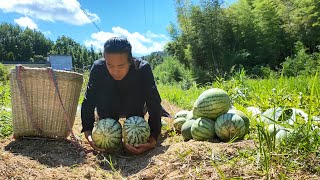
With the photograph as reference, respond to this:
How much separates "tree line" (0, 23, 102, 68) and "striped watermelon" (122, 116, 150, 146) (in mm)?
85856

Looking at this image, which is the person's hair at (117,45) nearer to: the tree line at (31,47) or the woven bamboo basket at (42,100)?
the woven bamboo basket at (42,100)

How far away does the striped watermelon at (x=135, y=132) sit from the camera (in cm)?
340

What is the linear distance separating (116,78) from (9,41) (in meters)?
105

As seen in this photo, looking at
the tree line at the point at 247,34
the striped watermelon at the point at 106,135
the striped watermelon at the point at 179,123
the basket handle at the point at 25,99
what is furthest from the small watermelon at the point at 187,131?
the tree line at the point at 247,34

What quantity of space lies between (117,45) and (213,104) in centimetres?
113

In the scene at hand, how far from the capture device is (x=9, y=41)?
98.5 meters

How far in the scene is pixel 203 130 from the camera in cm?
338

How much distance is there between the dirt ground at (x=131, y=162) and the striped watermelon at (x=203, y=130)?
329 mm

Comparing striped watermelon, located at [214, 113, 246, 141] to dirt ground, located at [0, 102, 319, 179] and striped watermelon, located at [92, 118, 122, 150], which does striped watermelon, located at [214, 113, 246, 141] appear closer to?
dirt ground, located at [0, 102, 319, 179]

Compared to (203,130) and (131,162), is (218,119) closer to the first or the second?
(203,130)

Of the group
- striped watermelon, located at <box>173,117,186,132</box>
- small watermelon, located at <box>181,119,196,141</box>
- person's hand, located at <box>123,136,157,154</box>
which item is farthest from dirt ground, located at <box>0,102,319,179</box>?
striped watermelon, located at <box>173,117,186,132</box>

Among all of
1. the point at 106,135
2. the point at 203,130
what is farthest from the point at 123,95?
the point at 203,130

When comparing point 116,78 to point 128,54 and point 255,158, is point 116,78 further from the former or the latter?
point 255,158

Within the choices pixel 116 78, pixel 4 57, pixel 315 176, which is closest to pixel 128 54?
pixel 116 78
